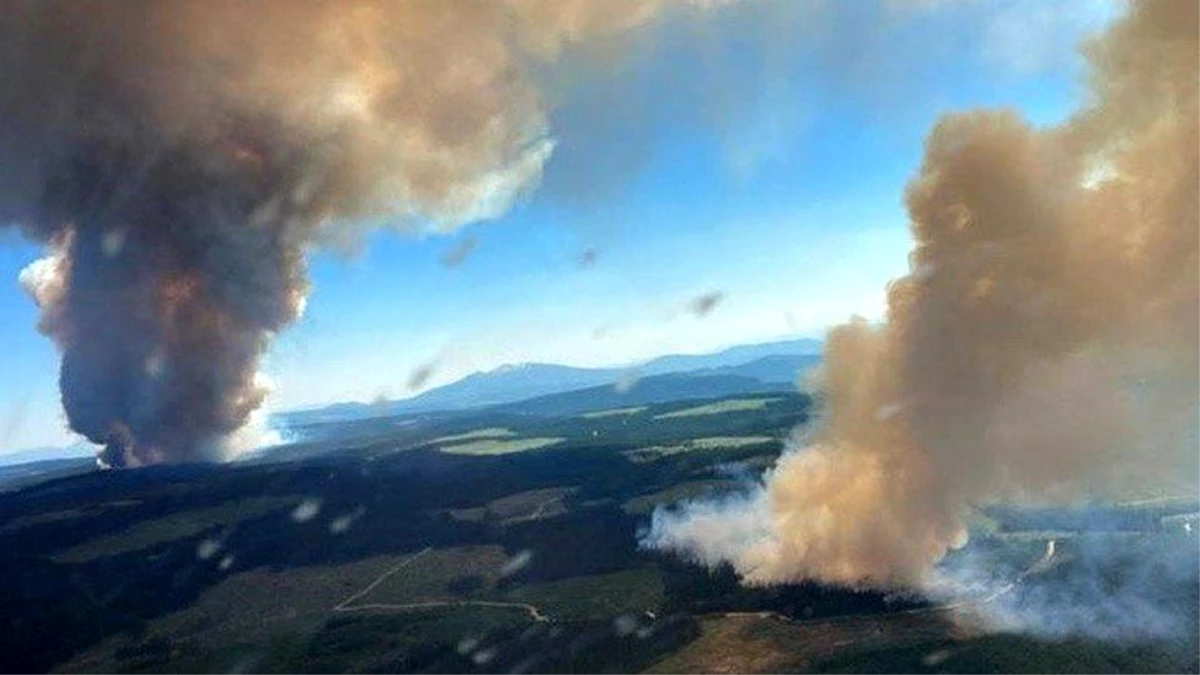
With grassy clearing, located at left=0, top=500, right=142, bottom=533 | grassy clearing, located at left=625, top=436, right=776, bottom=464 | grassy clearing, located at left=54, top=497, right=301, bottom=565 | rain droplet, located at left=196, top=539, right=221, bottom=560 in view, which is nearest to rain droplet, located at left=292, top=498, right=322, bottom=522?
grassy clearing, located at left=54, top=497, right=301, bottom=565

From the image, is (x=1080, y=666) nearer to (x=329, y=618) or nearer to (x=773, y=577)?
(x=773, y=577)

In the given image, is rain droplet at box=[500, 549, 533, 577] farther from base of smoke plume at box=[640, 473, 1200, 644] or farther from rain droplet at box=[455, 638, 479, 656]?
rain droplet at box=[455, 638, 479, 656]

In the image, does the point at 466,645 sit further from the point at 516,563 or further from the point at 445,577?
the point at 516,563

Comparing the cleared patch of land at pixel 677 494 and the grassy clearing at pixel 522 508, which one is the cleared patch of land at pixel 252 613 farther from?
the cleared patch of land at pixel 677 494

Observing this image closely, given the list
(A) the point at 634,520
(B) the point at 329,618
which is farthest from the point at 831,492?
(B) the point at 329,618

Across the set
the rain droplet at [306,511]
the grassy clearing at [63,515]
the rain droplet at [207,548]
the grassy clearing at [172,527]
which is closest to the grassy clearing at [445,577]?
the rain droplet at [207,548]

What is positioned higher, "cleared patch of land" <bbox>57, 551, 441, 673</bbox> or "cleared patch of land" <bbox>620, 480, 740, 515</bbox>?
"cleared patch of land" <bbox>620, 480, 740, 515</bbox>

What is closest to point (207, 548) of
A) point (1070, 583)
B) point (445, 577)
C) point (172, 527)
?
point (172, 527)
